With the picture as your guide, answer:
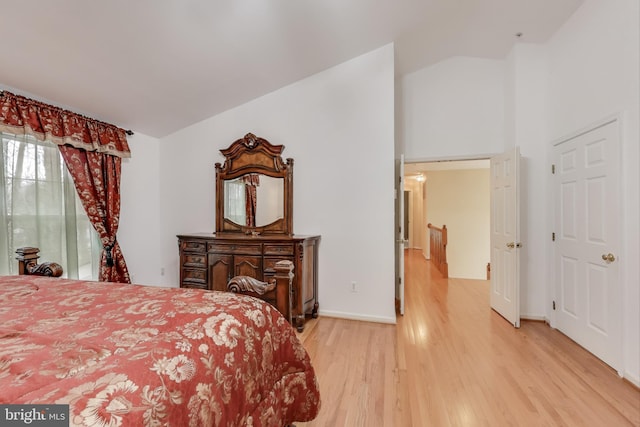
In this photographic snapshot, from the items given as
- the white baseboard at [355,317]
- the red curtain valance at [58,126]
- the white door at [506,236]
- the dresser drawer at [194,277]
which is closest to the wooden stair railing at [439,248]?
the white door at [506,236]

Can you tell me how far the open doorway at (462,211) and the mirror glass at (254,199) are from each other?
12.6ft

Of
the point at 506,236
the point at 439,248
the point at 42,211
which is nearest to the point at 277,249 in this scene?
the point at 42,211

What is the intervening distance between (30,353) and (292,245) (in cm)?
225

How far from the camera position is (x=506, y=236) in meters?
3.24

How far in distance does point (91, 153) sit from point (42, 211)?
76 centimetres

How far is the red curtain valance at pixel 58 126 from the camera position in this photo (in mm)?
2383

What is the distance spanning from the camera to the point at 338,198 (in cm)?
331

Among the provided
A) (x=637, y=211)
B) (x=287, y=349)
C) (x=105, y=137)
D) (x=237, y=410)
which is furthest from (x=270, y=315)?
(x=105, y=137)

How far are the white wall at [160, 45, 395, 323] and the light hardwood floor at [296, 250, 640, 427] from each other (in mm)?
484

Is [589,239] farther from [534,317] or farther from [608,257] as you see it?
[534,317]

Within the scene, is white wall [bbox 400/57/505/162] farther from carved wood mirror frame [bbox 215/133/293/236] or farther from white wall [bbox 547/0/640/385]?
carved wood mirror frame [bbox 215/133/293/236]

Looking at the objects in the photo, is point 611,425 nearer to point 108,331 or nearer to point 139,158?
point 108,331

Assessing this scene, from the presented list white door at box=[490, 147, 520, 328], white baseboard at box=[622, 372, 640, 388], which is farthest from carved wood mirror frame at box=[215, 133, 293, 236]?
white baseboard at box=[622, 372, 640, 388]

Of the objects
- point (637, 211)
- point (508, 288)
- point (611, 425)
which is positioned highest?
point (637, 211)
